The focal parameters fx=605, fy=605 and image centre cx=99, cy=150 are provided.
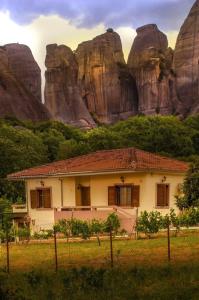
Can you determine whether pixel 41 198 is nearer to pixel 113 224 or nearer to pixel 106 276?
pixel 113 224

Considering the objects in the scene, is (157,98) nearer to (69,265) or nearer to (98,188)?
(98,188)

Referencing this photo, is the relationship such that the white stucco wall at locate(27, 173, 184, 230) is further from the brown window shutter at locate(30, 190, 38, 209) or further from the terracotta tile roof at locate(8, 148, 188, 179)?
the terracotta tile roof at locate(8, 148, 188, 179)

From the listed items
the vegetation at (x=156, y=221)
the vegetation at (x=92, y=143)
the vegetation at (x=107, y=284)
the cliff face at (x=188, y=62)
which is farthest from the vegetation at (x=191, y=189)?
the cliff face at (x=188, y=62)

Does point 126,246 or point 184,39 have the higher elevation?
point 184,39

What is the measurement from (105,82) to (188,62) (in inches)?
676

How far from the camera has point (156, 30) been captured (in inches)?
5049

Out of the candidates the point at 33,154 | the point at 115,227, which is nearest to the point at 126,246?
the point at 115,227

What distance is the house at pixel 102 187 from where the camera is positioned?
29.2 metres

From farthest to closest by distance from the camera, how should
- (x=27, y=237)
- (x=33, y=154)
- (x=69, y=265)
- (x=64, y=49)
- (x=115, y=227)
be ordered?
(x=64, y=49) → (x=33, y=154) → (x=27, y=237) → (x=115, y=227) → (x=69, y=265)

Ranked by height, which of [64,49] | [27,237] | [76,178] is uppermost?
[64,49]

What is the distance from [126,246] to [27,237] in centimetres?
628

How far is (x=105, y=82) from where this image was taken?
12306cm

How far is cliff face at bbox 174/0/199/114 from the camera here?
117 metres

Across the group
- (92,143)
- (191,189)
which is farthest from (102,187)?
(92,143)
